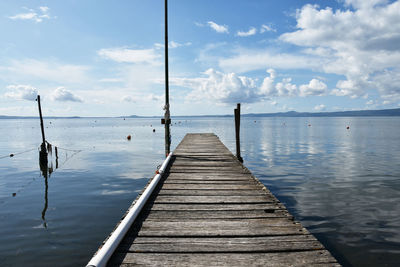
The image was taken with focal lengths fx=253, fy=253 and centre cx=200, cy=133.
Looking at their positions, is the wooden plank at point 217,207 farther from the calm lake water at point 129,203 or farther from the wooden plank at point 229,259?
the calm lake water at point 129,203

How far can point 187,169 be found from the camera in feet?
30.5

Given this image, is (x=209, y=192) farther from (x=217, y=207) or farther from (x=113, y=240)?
(x=113, y=240)

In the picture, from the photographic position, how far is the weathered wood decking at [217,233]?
3.40 m

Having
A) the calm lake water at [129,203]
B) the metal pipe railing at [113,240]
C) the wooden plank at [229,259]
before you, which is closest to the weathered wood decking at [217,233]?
the wooden plank at [229,259]

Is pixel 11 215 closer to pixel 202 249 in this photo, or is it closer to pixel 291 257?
pixel 202 249

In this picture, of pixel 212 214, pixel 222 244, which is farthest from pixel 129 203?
pixel 222 244

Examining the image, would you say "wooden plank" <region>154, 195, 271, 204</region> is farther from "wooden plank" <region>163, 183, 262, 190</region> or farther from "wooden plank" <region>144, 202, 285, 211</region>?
"wooden plank" <region>163, 183, 262, 190</region>

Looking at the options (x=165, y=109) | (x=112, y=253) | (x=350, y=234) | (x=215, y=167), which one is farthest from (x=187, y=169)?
(x=112, y=253)

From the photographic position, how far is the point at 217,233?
411cm

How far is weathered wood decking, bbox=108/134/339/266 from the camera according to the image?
11.1 feet

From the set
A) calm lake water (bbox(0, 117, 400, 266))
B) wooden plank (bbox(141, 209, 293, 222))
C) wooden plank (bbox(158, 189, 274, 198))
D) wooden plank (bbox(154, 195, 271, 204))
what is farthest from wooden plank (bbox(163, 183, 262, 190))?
calm lake water (bbox(0, 117, 400, 266))

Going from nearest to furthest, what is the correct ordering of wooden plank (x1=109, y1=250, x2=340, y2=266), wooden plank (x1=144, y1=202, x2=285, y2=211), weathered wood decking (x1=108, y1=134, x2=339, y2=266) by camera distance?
1. wooden plank (x1=109, y1=250, x2=340, y2=266)
2. weathered wood decking (x1=108, y1=134, x2=339, y2=266)
3. wooden plank (x1=144, y1=202, x2=285, y2=211)

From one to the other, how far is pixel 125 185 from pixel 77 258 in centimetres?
675

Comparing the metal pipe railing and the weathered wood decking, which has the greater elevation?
the metal pipe railing
